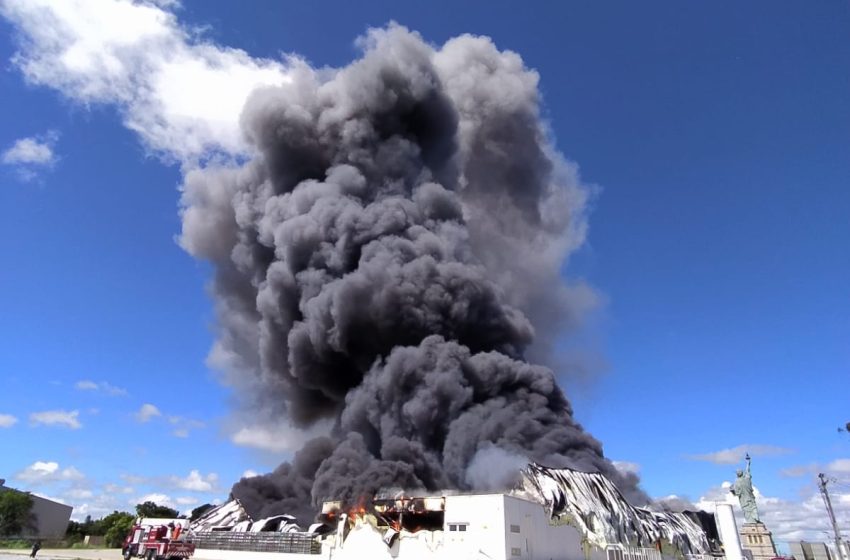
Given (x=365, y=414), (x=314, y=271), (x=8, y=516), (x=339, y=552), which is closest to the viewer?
(x=339, y=552)

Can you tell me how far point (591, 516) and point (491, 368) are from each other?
11434 mm

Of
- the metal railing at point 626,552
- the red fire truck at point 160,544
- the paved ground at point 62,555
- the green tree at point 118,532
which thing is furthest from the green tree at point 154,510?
the metal railing at point 626,552

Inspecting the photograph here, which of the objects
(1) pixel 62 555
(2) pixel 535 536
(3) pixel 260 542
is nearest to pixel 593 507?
(2) pixel 535 536

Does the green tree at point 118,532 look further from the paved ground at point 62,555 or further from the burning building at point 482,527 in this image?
the burning building at point 482,527

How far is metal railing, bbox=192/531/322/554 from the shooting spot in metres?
32.0

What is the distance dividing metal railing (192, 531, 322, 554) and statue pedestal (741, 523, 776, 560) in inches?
1633

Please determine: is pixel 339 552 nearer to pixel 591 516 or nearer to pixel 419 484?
pixel 419 484

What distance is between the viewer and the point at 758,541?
53312mm

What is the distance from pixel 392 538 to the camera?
29281mm

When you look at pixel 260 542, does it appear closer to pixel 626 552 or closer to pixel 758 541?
pixel 626 552

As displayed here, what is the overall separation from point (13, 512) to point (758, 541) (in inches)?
3583


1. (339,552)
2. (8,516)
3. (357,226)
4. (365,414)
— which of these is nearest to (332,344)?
(365,414)

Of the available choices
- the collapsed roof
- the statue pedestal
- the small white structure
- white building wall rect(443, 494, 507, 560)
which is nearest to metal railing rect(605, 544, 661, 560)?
the collapsed roof

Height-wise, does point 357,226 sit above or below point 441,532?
above
